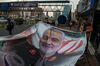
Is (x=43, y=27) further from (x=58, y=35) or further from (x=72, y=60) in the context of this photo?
(x=72, y=60)

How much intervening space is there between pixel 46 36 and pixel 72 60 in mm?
908

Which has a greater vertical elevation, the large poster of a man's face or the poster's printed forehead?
the poster's printed forehead

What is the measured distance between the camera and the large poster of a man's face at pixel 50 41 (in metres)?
6.48

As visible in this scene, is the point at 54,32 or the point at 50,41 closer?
the point at 50,41

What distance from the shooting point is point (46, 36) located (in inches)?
269

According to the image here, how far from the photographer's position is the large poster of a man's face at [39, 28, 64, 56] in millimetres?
6480

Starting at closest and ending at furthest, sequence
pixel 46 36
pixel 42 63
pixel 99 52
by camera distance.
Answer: pixel 42 63, pixel 46 36, pixel 99 52

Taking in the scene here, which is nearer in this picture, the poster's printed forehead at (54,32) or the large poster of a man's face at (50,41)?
the large poster of a man's face at (50,41)

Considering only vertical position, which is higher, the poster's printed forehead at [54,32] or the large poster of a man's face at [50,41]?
the poster's printed forehead at [54,32]

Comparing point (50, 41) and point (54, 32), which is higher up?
point (54, 32)

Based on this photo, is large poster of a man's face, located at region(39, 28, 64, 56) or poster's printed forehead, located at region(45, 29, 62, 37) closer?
large poster of a man's face, located at region(39, 28, 64, 56)

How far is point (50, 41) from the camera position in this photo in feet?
22.0

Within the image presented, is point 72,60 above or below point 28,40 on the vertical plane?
below

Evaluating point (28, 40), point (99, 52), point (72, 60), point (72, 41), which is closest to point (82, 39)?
point (72, 41)
